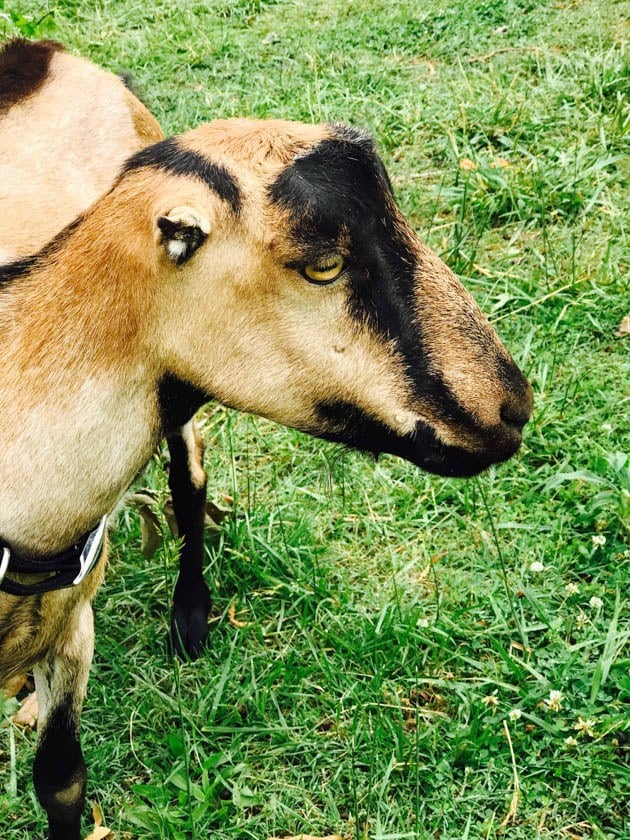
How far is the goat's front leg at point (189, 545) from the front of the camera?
4059 mm

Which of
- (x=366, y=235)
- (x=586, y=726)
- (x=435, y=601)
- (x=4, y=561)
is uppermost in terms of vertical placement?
(x=366, y=235)

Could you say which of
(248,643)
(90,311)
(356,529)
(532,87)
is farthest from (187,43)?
(90,311)

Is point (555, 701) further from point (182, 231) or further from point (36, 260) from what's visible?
point (36, 260)

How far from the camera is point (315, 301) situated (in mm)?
2387

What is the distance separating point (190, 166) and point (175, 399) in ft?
1.95

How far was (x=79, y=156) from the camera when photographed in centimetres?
378

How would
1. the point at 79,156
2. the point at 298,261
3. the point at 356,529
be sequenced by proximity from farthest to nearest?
the point at 356,529, the point at 79,156, the point at 298,261

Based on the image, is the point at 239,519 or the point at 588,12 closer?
the point at 239,519

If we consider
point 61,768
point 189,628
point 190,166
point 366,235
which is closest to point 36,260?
point 190,166

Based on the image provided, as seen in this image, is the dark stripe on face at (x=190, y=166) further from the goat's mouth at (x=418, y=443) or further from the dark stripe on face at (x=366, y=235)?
the goat's mouth at (x=418, y=443)

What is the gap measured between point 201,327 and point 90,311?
0.29 meters

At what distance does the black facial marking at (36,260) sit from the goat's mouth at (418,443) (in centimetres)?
83

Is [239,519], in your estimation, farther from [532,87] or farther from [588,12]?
[588,12]

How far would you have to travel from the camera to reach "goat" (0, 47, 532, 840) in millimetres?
2346
